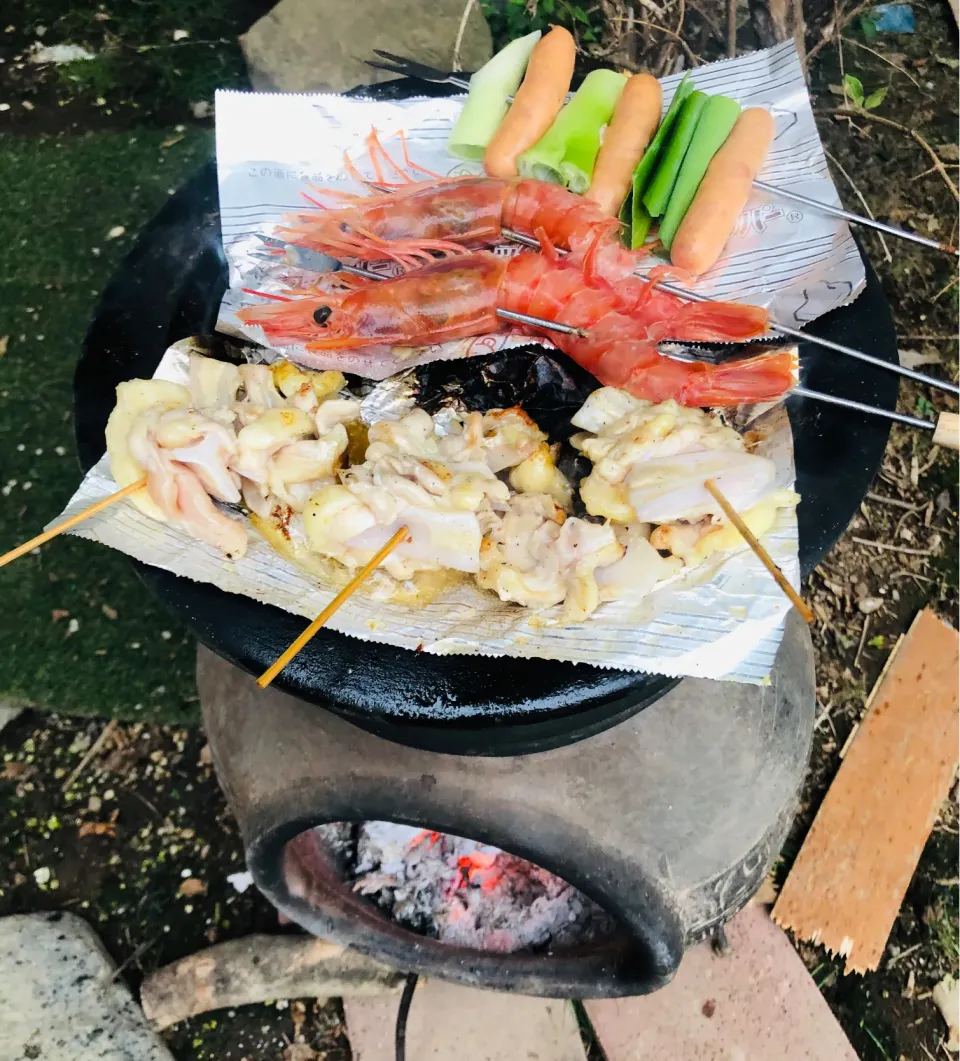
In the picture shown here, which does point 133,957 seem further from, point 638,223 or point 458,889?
point 638,223

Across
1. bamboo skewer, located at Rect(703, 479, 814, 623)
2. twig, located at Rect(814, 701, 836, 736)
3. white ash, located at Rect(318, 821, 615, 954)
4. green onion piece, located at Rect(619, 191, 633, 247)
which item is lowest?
twig, located at Rect(814, 701, 836, 736)

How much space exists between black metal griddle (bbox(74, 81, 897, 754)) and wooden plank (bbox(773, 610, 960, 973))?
1.56 m

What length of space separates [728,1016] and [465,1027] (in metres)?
0.85

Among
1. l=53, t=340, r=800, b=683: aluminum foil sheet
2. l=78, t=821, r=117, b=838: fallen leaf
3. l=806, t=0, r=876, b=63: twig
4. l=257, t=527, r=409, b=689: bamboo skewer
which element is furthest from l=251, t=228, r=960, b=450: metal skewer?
l=806, t=0, r=876, b=63: twig

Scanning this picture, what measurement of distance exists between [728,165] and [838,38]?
293 centimetres

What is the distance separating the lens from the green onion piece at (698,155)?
2260 mm

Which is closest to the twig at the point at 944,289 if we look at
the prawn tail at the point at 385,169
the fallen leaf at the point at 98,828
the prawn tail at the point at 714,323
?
the prawn tail at the point at 714,323

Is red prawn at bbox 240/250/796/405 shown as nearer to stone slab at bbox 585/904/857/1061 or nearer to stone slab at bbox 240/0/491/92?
stone slab at bbox 585/904/857/1061

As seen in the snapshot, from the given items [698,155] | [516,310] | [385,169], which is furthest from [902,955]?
[385,169]

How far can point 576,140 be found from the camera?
2.39 metres

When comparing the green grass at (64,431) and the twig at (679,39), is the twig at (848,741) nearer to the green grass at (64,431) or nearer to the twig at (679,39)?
the green grass at (64,431)

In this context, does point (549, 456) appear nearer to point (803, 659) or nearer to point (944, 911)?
point (803, 659)

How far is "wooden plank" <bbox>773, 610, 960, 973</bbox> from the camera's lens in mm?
2846

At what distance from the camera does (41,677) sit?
123 inches
